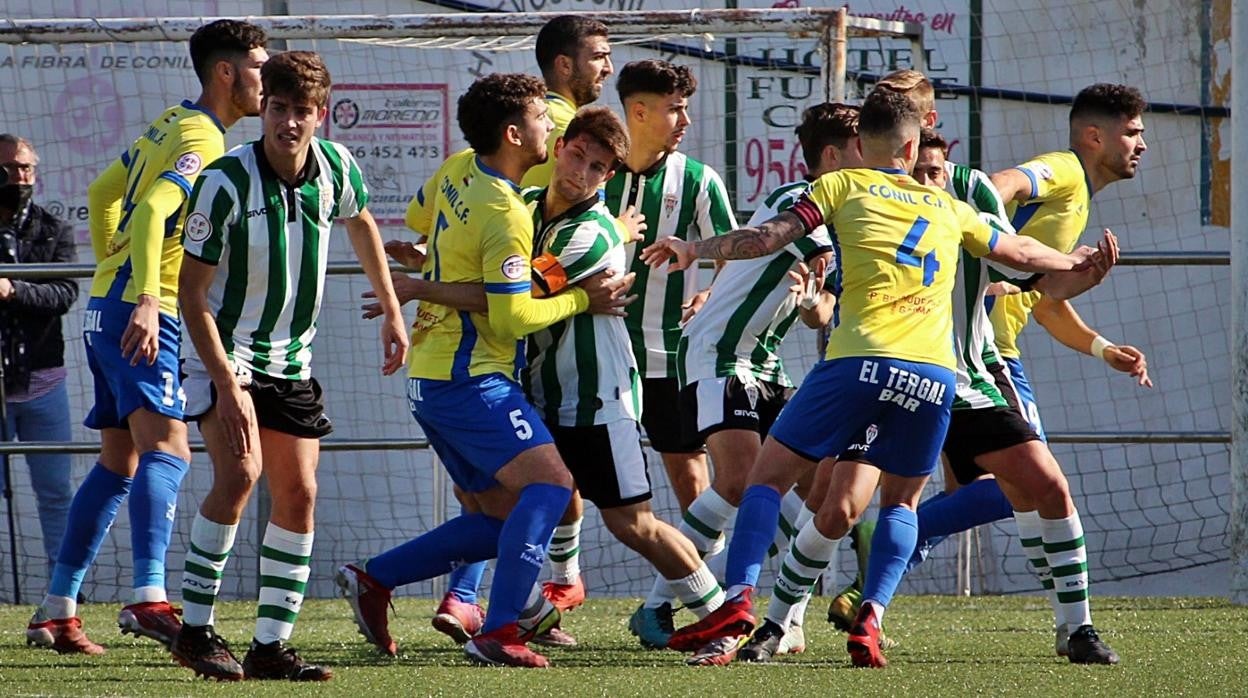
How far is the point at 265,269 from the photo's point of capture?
15.5ft

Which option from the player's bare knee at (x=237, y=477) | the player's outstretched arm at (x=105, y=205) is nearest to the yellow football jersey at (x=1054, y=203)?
the player's bare knee at (x=237, y=477)

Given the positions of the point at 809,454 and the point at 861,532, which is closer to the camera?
the point at 809,454

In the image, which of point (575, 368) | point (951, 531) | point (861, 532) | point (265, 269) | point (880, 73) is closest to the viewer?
point (265, 269)

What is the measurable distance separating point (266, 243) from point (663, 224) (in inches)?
65.5

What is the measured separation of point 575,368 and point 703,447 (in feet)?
3.40

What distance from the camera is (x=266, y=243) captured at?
4695 mm

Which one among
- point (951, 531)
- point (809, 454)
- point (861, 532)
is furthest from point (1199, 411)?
point (809, 454)

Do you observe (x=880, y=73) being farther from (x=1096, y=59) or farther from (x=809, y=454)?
(x=809, y=454)

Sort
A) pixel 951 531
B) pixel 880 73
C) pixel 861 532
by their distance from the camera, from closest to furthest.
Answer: pixel 951 531 < pixel 861 532 < pixel 880 73

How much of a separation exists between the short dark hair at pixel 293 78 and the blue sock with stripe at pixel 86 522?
152 cm

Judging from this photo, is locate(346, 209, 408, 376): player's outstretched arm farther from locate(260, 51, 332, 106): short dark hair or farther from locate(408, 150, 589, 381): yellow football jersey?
locate(260, 51, 332, 106): short dark hair

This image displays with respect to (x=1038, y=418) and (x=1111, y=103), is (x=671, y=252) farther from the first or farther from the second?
(x=1111, y=103)

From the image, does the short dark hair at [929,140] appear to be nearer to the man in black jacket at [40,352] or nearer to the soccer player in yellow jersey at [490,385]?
the soccer player in yellow jersey at [490,385]

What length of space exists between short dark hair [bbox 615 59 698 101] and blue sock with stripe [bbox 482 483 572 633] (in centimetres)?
161
